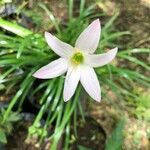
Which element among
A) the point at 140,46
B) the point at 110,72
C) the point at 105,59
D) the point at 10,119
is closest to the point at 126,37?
the point at 140,46

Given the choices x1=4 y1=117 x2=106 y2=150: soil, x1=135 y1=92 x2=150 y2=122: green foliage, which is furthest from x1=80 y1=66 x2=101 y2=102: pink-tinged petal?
x1=135 y1=92 x2=150 y2=122: green foliage

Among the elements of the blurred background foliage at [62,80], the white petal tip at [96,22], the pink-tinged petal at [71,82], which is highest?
the white petal tip at [96,22]

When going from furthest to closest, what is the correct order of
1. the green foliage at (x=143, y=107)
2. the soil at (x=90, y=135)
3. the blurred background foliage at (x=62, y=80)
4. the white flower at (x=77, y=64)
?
the green foliage at (x=143, y=107), the soil at (x=90, y=135), the blurred background foliage at (x=62, y=80), the white flower at (x=77, y=64)

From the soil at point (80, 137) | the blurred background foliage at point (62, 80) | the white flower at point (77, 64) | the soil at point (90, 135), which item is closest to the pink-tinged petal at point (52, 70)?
the white flower at point (77, 64)

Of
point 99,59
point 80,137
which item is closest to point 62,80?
point 80,137

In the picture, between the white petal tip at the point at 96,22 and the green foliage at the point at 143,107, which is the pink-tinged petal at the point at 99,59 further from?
the green foliage at the point at 143,107

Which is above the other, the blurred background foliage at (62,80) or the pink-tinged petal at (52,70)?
the pink-tinged petal at (52,70)

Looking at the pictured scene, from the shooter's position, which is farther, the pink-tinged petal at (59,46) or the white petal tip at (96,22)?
the pink-tinged petal at (59,46)

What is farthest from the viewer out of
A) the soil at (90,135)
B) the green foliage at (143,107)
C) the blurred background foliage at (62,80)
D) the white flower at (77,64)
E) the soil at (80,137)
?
the green foliage at (143,107)
